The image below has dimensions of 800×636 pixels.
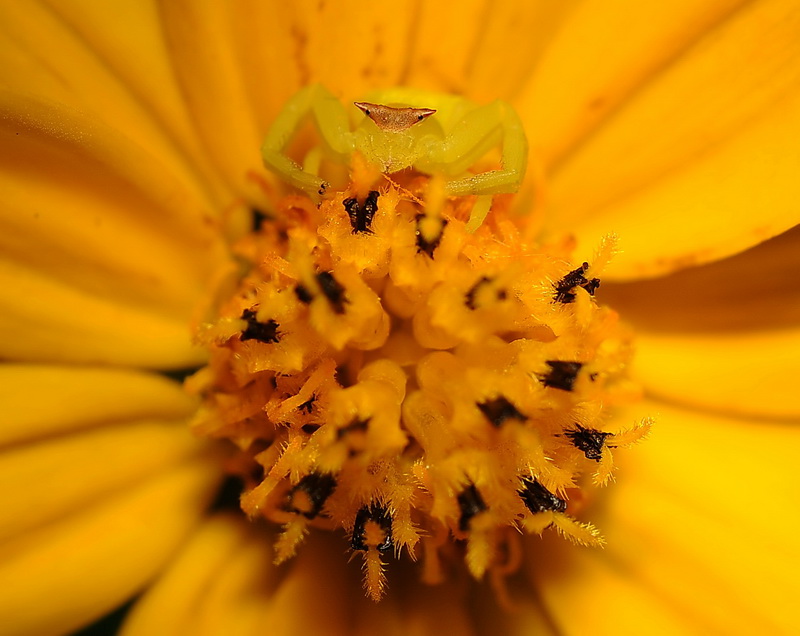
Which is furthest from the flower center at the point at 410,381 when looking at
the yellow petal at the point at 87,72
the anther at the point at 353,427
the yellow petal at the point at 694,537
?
the yellow petal at the point at 87,72

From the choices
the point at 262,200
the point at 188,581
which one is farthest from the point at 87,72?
the point at 188,581

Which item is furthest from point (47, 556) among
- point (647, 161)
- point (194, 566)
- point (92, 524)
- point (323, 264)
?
point (647, 161)

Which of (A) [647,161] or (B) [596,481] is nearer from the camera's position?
(B) [596,481]

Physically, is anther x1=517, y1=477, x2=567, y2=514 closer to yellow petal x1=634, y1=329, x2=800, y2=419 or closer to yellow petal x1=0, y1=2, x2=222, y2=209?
yellow petal x1=634, y1=329, x2=800, y2=419

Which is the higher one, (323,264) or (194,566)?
(323,264)

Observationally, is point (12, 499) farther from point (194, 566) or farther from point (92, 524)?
point (194, 566)
